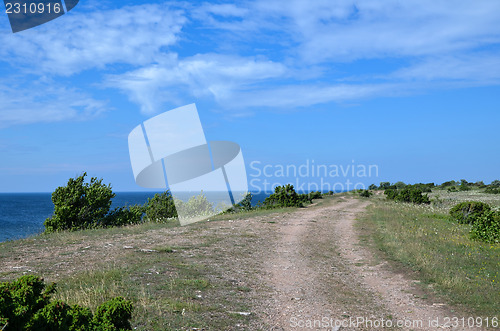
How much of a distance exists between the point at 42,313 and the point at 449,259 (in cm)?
1219

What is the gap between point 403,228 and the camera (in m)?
18.5

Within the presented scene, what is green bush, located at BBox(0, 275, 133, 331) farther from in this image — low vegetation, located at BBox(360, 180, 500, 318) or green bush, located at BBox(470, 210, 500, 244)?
green bush, located at BBox(470, 210, 500, 244)

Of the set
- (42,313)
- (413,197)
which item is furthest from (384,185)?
(42,313)

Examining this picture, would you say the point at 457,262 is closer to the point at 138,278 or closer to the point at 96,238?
the point at 138,278

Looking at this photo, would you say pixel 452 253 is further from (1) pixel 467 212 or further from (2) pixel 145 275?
(1) pixel 467 212

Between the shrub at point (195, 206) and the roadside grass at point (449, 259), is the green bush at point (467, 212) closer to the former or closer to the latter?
the roadside grass at point (449, 259)

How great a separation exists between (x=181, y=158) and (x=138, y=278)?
7.35m

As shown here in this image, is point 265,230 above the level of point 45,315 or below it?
below

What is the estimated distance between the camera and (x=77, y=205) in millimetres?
21719

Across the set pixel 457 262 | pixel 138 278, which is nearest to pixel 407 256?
pixel 457 262

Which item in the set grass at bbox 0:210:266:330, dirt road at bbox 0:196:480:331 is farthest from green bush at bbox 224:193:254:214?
grass at bbox 0:210:266:330

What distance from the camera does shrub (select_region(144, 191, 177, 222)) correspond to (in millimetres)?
29438

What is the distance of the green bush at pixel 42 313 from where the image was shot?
151 inches

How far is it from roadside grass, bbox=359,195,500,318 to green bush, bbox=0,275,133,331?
710cm
